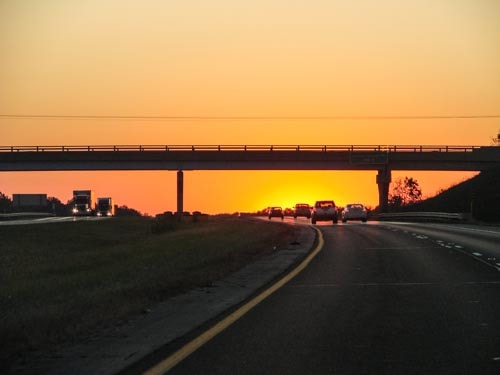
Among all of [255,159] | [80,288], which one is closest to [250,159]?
[255,159]

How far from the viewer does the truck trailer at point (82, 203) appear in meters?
97.6

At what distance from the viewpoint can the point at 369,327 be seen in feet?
32.2

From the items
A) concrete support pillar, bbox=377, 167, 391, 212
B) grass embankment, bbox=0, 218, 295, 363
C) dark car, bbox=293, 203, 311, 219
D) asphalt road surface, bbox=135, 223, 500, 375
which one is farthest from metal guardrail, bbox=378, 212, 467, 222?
asphalt road surface, bbox=135, 223, 500, 375

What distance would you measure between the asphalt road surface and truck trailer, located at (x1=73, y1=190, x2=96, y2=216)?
272ft

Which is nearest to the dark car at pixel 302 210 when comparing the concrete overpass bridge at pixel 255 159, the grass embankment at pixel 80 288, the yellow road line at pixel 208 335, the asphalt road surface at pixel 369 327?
the concrete overpass bridge at pixel 255 159

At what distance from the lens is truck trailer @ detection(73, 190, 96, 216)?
97.6 meters

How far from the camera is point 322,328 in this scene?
9781 millimetres

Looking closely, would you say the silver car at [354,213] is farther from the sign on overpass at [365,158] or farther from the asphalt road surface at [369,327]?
the asphalt road surface at [369,327]

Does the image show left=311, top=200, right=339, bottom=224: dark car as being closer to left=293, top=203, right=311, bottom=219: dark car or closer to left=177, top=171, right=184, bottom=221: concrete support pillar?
left=293, top=203, right=311, bottom=219: dark car

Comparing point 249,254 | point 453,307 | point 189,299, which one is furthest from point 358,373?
point 249,254

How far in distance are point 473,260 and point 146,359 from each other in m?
13.5

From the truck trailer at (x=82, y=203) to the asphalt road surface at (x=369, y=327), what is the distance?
82761 mm

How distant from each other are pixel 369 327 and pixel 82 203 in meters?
91.0

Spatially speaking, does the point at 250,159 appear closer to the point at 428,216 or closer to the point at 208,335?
the point at 428,216
